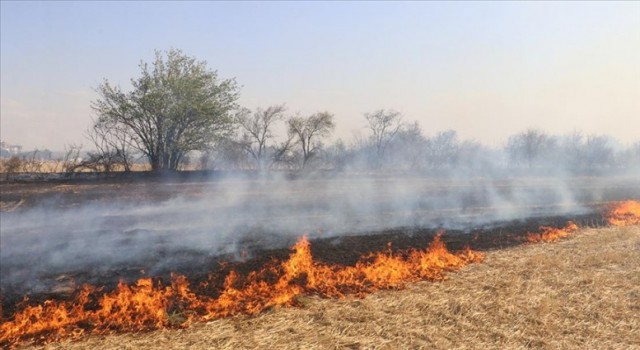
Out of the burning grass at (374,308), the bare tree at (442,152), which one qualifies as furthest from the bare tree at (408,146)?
the burning grass at (374,308)

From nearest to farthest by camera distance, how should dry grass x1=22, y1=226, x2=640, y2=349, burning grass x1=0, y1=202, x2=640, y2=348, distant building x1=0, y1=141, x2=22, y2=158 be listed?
dry grass x1=22, y1=226, x2=640, y2=349
burning grass x1=0, y1=202, x2=640, y2=348
distant building x1=0, y1=141, x2=22, y2=158

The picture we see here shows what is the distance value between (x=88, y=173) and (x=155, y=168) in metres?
5.43

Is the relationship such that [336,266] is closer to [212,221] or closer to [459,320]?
[459,320]

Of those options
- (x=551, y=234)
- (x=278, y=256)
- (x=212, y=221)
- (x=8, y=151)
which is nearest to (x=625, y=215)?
(x=551, y=234)

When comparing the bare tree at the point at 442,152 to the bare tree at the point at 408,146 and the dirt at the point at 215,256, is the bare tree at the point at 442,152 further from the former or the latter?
the dirt at the point at 215,256

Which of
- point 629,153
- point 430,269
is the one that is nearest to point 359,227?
point 430,269

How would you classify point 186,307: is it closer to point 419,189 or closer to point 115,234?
point 115,234

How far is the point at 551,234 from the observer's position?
1244cm

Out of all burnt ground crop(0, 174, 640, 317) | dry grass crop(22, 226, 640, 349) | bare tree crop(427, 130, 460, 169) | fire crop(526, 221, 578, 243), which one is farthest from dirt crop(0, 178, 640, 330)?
bare tree crop(427, 130, 460, 169)

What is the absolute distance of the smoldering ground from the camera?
9047 mm

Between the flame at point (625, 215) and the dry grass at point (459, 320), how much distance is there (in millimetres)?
7747

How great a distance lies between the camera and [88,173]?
25.1 m

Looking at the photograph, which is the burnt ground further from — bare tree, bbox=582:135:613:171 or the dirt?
bare tree, bbox=582:135:613:171

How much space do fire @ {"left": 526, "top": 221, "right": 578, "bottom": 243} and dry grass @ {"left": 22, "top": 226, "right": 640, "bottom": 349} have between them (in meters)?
3.38
